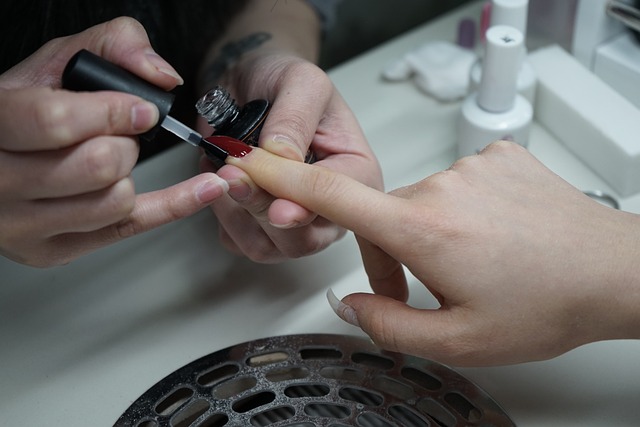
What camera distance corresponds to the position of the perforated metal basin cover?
1.75 ft

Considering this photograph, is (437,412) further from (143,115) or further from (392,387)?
(143,115)

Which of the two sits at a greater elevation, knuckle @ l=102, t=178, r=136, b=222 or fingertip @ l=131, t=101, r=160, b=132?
fingertip @ l=131, t=101, r=160, b=132

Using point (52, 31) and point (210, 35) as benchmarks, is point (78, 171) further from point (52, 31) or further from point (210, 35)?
point (210, 35)

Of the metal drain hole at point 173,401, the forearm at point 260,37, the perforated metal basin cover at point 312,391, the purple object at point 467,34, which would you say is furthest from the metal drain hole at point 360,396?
the purple object at point 467,34

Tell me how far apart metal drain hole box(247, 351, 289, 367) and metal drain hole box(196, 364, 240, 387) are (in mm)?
13

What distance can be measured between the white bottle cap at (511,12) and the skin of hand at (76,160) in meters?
0.34

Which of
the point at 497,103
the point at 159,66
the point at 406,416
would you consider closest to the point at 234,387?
the point at 406,416

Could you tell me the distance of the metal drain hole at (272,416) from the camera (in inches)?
21.5

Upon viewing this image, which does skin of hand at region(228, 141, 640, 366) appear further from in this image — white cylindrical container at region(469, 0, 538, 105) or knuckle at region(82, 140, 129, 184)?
white cylindrical container at region(469, 0, 538, 105)

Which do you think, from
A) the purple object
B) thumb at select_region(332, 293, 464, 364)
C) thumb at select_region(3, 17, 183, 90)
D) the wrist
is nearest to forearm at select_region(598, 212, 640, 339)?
the wrist

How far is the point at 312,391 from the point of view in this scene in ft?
1.90

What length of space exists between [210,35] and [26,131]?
38 cm

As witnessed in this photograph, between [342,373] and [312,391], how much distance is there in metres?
0.03

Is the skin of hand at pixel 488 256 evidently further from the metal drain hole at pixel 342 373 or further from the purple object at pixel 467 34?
the purple object at pixel 467 34
